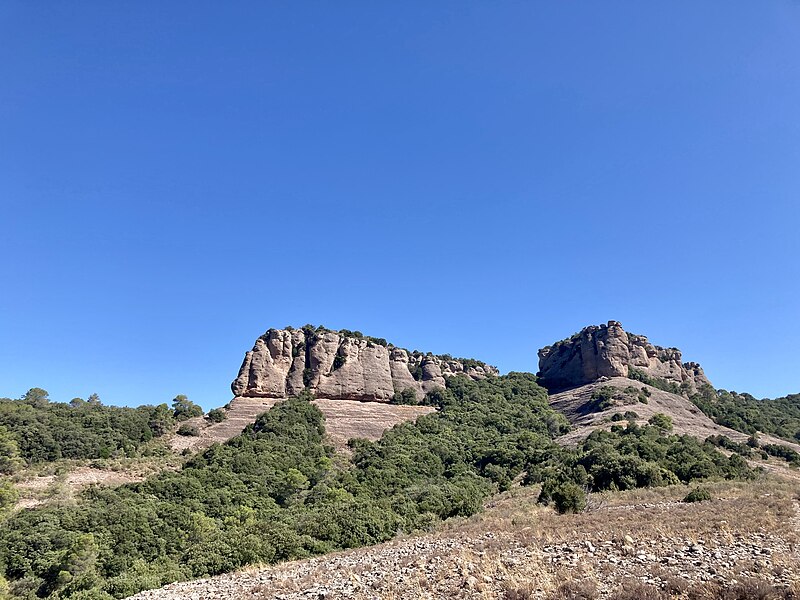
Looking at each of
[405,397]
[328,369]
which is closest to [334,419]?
[328,369]

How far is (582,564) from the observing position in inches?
501

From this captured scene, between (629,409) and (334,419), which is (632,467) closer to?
(629,409)

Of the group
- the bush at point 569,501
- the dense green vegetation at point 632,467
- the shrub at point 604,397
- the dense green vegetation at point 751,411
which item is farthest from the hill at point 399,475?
the dense green vegetation at point 751,411

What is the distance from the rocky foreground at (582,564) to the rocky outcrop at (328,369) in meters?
60.8

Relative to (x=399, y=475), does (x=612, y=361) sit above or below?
above

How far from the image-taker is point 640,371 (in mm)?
96562

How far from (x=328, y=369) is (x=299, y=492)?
1570 inches

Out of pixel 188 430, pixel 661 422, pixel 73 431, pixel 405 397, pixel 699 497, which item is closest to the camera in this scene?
pixel 699 497

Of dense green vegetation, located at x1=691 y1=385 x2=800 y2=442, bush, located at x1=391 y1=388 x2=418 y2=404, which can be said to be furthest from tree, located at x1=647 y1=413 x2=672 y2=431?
bush, located at x1=391 y1=388 x2=418 y2=404

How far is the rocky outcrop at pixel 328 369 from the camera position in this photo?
81562 millimetres

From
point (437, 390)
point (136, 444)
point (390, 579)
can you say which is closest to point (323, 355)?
point (437, 390)

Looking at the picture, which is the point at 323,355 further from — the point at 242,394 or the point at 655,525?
the point at 655,525

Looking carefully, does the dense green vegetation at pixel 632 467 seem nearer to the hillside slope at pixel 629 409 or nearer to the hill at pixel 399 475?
the hill at pixel 399 475

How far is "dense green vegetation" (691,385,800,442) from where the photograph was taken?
75.2m
